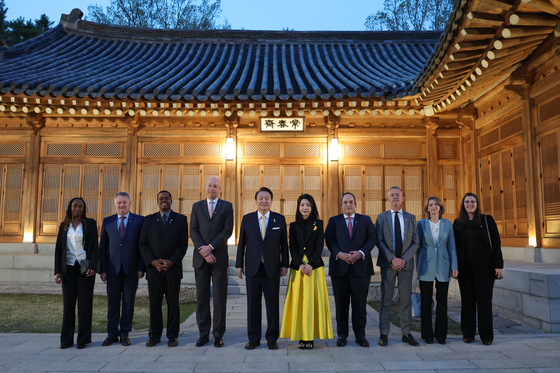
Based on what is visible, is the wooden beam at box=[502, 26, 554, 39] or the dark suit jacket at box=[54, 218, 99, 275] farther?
the wooden beam at box=[502, 26, 554, 39]

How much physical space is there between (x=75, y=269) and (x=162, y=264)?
3.00 ft

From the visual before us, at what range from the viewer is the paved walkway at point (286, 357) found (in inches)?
145

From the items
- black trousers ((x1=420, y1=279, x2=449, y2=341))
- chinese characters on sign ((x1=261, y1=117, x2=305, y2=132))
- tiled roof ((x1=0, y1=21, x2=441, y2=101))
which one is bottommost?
black trousers ((x1=420, y1=279, x2=449, y2=341))

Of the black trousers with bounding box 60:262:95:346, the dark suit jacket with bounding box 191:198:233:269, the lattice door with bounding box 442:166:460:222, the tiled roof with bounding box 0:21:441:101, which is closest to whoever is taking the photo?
the black trousers with bounding box 60:262:95:346

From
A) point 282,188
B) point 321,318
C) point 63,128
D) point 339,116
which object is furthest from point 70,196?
point 321,318

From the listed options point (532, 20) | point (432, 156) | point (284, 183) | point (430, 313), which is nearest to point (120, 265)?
point (430, 313)

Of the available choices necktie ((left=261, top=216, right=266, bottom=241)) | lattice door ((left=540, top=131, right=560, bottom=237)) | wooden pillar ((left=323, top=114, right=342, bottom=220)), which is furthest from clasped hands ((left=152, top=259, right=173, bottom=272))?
lattice door ((left=540, top=131, right=560, bottom=237))

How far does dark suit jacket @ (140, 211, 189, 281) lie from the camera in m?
4.59

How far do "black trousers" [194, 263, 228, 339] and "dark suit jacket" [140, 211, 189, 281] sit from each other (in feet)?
0.89

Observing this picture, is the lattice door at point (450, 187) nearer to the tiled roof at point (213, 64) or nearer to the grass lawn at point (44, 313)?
the tiled roof at point (213, 64)

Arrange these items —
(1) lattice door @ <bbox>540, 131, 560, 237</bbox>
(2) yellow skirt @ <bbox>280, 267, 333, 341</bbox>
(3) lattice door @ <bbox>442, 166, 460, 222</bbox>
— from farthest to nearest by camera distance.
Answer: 1. (3) lattice door @ <bbox>442, 166, 460, 222</bbox>
2. (1) lattice door @ <bbox>540, 131, 560, 237</bbox>
3. (2) yellow skirt @ <bbox>280, 267, 333, 341</bbox>

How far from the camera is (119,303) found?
15.1 ft

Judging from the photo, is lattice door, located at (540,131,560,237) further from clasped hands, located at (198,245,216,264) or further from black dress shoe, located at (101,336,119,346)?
black dress shoe, located at (101,336,119,346)

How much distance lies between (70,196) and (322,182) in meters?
5.62
